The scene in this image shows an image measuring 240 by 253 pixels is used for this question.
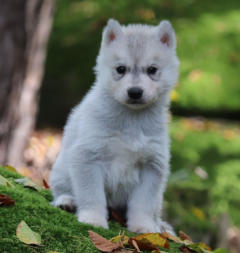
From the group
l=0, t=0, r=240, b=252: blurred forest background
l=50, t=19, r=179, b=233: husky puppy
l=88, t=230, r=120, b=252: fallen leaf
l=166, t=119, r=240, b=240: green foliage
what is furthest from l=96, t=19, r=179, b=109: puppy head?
l=0, t=0, r=240, b=252: blurred forest background

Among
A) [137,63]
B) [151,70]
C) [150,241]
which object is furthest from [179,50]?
[150,241]

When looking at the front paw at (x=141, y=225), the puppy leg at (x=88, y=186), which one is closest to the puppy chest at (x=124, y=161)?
the puppy leg at (x=88, y=186)

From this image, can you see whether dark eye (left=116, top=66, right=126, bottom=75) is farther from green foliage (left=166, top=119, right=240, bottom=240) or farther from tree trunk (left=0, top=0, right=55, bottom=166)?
tree trunk (left=0, top=0, right=55, bottom=166)

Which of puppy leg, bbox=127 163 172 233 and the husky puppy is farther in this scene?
puppy leg, bbox=127 163 172 233

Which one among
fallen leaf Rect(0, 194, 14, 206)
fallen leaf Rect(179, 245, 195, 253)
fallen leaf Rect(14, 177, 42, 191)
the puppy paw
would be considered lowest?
fallen leaf Rect(179, 245, 195, 253)

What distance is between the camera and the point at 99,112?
411cm

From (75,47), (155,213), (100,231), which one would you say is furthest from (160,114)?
(75,47)

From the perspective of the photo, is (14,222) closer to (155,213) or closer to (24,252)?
(24,252)

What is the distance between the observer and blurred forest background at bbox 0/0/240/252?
326 inches

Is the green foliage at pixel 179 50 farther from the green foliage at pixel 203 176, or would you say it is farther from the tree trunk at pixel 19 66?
the tree trunk at pixel 19 66

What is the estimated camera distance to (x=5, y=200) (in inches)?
131

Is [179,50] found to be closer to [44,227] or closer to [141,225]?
[141,225]

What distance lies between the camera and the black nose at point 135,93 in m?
3.88

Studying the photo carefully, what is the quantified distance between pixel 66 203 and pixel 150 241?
82 centimetres
